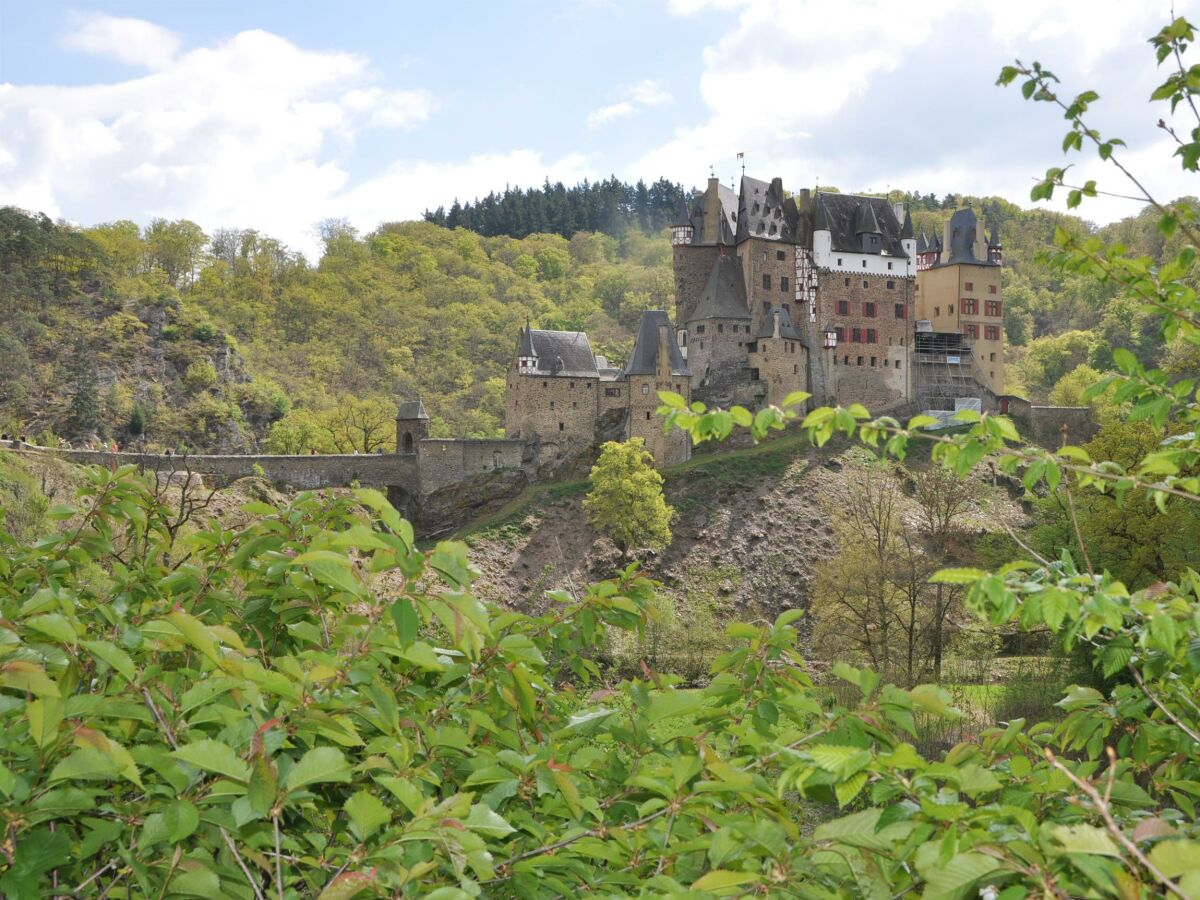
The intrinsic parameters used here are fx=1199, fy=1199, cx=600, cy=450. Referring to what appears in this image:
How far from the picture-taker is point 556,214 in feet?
411

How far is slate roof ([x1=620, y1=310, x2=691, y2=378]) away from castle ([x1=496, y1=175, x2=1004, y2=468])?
0.18 feet

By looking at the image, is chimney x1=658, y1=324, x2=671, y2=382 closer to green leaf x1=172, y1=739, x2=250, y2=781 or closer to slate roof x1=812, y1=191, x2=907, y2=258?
slate roof x1=812, y1=191, x2=907, y2=258

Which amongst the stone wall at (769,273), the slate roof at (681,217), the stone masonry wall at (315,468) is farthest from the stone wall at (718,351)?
the stone masonry wall at (315,468)

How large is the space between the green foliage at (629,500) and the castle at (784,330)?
3093 mm

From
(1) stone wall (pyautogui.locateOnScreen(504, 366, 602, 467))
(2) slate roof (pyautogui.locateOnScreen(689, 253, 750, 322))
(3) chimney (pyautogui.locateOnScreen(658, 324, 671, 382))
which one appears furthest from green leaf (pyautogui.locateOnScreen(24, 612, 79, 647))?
(2) slate roof (pyautogui.locateOnScreen(689, 253, 750, 322))

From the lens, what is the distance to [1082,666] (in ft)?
88.4

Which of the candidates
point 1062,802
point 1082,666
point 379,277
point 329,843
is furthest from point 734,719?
point 379,277

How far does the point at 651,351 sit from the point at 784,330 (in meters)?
5.76

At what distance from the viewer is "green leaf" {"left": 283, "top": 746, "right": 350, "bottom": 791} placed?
3.47 meters

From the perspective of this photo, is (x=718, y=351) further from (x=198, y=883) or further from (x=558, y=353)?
(x=198, y=883)

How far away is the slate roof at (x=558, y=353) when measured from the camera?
169 feet

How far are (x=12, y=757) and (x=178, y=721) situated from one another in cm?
49

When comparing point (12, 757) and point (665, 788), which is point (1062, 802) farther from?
point (12, 757)

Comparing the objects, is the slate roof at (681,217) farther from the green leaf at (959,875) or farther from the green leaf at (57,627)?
the green leaf at (959,875)
